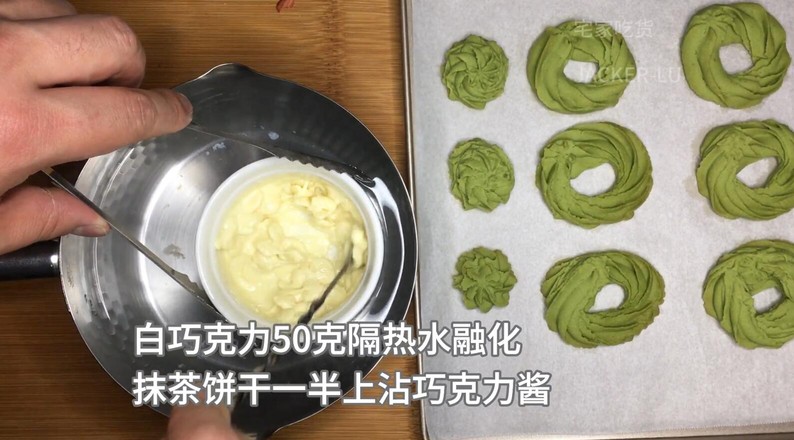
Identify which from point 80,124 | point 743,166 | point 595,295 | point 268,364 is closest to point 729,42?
point 743,166

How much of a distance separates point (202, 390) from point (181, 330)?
12 centimetres

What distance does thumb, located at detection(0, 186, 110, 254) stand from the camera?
776mm

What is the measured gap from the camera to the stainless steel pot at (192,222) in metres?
0.93

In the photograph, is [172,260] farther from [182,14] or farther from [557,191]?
[557,191]

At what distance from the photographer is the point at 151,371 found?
95cm

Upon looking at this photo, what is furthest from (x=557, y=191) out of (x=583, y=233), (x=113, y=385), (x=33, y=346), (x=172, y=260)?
(x=33, y=346)

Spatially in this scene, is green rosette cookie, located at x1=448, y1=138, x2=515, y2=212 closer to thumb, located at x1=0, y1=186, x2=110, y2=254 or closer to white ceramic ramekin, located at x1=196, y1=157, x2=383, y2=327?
white ceramic ramekin, located at x1=196, y1=157, x2=383, y2=327

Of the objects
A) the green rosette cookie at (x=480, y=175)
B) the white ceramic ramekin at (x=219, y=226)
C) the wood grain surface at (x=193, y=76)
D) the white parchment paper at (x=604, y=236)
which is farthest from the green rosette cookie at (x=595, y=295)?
the white ceramic ramekin at (x=219, y=226)

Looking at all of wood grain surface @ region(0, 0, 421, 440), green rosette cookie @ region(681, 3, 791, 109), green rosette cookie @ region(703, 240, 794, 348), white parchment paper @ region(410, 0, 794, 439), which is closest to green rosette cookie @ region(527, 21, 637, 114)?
white parchment paper @ region(410, 0, 794, 439)

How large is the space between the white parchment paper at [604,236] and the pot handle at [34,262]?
625 millimetres

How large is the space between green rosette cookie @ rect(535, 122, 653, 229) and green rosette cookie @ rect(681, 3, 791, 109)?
0.65 feet

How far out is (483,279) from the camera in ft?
3.76

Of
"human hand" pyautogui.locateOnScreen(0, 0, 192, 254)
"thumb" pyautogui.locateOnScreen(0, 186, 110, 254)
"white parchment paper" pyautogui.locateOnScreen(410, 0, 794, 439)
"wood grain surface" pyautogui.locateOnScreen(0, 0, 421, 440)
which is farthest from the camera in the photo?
"white parchment paper" pyautogui.locateOnScreen(410, 0, 794, 439)

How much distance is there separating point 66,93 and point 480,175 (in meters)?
0.75
